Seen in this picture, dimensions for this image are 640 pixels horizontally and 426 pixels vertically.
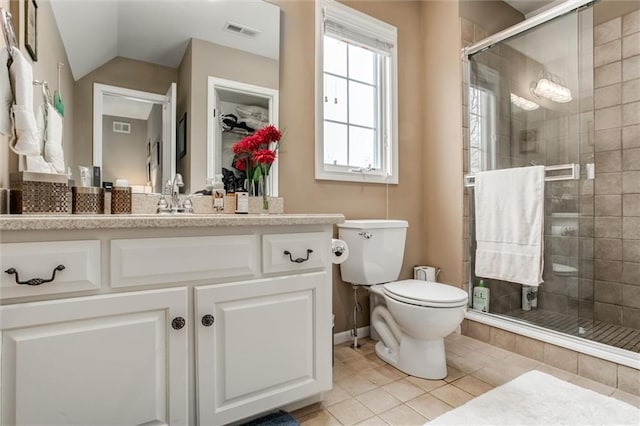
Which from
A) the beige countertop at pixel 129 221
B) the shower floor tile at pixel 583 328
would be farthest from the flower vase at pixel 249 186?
the shower floor tile at pixel 583 328

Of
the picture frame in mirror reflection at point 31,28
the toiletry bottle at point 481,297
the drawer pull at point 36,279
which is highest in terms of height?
the picture frame in mirror reflection at point 31,28

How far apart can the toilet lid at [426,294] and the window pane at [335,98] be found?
116 cm

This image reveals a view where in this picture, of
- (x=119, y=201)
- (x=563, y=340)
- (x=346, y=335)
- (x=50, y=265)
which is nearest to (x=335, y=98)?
(x=119, y=201)

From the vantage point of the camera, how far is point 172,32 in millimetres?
1669

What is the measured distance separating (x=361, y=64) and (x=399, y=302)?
165cm

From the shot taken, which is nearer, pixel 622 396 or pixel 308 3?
pixel 622 396

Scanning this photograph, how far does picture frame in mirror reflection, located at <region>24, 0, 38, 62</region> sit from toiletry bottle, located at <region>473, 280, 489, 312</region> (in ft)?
8.68

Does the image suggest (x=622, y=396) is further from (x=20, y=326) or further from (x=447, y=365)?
(x=20, y=326)

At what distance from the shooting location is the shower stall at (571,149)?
200cm

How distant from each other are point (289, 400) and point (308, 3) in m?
2.15

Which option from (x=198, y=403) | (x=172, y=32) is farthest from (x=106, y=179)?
(x=198, y=403)

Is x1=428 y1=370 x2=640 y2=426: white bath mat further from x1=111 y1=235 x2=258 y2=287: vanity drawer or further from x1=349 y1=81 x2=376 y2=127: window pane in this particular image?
x1=349 y1=81 x2=376 y2=127: window pane

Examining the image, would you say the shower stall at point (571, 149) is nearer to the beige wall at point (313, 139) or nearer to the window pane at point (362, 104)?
the beige wall at point (313, 139)

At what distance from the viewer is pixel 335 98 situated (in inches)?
88.0
